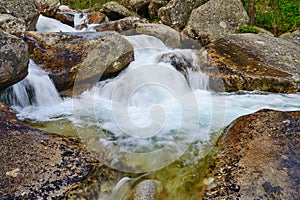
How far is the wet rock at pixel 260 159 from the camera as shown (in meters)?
2.67

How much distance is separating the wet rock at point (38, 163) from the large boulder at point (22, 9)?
4.07 metres

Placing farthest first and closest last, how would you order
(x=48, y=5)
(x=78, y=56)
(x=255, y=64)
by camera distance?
(x=48, y=5) < (x=255, y=64) < (x=78, y=56)

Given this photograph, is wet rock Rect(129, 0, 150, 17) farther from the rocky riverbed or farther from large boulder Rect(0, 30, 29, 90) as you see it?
large boulder Rect(0, 30, 29, 90)

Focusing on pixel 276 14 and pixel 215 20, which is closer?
pixel 215 20

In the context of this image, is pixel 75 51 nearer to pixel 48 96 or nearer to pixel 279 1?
pixel 48 96

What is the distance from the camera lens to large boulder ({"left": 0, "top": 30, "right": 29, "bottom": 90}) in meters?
3.96

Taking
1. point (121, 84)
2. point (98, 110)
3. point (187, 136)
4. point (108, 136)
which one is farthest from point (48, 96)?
point (187, 136)

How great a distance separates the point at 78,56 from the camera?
5.54 meters

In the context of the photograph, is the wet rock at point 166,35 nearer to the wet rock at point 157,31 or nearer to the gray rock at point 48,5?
the wet rock at point 157,31

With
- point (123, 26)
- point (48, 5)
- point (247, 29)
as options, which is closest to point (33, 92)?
point (123, 26)

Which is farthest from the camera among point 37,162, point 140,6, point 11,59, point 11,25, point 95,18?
point 140,6

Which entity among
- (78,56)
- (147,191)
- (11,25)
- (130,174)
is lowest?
(130,174)

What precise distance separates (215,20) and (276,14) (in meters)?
3.45

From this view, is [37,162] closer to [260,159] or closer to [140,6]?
[260,159]
